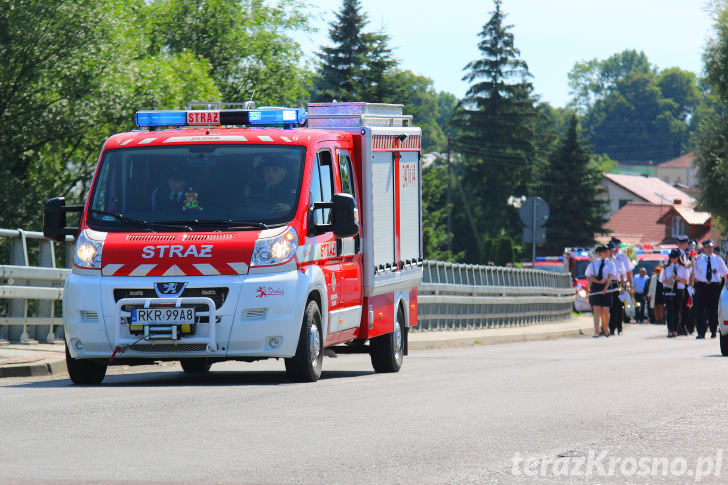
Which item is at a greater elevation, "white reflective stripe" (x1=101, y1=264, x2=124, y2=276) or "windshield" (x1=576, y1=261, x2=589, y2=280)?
"white reflective stripe" (x1=101, y1=264, x2=124, y2=276)

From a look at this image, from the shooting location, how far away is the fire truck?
440 inches

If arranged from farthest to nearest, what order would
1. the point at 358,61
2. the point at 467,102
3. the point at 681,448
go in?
the point at 467,102 < the point at 358,61 < the point at 681,448

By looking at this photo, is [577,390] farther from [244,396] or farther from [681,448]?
[681,448]

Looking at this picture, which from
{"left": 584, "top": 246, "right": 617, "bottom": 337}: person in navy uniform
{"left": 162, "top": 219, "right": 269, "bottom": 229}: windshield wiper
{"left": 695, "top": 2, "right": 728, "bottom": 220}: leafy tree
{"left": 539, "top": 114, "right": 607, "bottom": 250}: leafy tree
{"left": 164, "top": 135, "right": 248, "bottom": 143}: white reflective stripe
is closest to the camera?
{"left": 162, "top": 219, "right": 269, "bottom": 229}: windshield wiper

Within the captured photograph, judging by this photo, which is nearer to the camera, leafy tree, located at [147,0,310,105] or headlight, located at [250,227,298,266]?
headlight, located at [250,227,298,266]

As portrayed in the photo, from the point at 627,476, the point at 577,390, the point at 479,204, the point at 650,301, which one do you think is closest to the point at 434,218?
the point at 479,204

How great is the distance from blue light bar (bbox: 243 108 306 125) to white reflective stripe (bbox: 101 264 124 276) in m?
2.20

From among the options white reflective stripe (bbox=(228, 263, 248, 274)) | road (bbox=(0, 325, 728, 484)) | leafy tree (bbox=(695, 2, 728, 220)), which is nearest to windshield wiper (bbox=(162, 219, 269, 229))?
white reflective stripe (bbox=(228, 263, 248, 274))

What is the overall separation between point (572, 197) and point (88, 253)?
77.2 m

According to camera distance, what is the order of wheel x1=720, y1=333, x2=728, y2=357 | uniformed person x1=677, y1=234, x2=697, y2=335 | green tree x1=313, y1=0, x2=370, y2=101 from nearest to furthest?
wheel x1=720, y1=333, x2=728, y2=357 < uniformed person x1=677, y1=234, x2=697, y2=335 < green tree x1=313, y1=0, x2=370, y2=101

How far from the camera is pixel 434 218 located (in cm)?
8075

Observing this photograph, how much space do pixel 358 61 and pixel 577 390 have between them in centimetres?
6278

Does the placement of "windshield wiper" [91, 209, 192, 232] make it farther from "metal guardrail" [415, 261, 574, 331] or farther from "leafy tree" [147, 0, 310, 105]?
"leafy tree" [147, 0, 310, 105]

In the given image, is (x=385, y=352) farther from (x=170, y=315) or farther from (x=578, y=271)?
(x=578, y=271)
